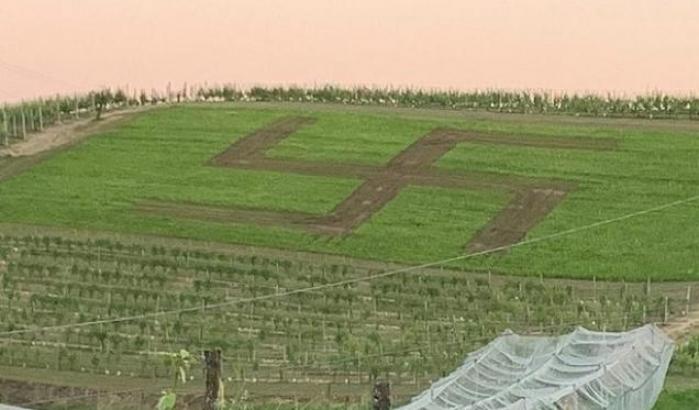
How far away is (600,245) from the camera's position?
103 feet

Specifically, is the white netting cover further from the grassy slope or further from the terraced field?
the grassy slope

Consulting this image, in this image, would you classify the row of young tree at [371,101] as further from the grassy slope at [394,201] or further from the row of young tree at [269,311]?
the row of young tree at [269,311]

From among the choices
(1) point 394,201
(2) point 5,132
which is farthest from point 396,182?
(2) point 5,132

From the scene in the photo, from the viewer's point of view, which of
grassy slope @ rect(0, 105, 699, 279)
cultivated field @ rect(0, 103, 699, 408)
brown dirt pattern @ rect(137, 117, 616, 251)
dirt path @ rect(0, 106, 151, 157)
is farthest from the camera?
dirt path @ rect(0, 106, 151, 157)

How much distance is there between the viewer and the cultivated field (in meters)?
24.7

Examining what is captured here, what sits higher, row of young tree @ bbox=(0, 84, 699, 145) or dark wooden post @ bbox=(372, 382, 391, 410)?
row of young tree @ bbox=(0, 84, 699, 145)

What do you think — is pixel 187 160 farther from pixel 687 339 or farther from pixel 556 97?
pixel 687 339

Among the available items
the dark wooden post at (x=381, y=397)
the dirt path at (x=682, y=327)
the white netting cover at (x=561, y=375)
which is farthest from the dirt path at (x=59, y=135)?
the dark wooden post at (x=381, y=397)

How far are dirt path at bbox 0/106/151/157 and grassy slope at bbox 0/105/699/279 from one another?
0.70m

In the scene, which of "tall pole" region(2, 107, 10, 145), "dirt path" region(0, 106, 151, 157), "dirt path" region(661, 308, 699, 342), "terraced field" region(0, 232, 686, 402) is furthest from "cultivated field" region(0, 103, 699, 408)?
"tall pole" region(2, 107, 10, 145)

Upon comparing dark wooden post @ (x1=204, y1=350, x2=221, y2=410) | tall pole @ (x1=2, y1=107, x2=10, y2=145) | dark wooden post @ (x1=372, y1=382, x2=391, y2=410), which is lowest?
dark wooden post @ (x1=372, y1=382, x2=391, y2=410)

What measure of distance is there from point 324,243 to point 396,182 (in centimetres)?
466

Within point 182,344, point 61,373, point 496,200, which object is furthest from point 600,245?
point 61,373

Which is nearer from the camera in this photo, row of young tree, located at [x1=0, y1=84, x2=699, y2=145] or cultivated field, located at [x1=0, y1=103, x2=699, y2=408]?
cultivated field, located at [x1=0, y1=103, x2=699, y2=408]
